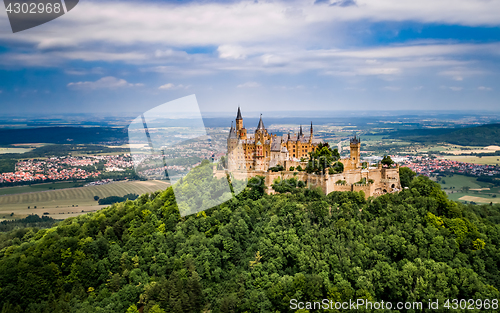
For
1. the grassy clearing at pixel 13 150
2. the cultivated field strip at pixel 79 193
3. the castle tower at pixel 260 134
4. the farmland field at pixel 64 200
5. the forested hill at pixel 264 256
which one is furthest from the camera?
the grassy clearing at pixel 13 150

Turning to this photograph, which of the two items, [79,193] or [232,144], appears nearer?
[232,144]

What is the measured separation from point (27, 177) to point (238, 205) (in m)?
52.3

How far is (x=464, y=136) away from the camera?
95625 millimetres

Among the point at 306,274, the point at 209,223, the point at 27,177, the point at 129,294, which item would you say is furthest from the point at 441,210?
the point at 27,177

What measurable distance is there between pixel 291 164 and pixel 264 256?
12.2 m

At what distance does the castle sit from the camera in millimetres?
34031

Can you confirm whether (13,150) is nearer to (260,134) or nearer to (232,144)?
(232,144)

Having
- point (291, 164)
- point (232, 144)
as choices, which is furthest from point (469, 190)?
point (232, 144)

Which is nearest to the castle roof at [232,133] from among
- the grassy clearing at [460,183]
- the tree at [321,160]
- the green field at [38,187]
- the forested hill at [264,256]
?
the forested hill at [264,256]

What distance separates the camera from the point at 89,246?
32.2 metres

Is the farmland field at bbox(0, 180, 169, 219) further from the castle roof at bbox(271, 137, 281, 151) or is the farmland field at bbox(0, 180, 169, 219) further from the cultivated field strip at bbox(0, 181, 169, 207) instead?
the castle roof at bbox(271, 137, 281, 151)

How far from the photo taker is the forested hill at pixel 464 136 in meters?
91.4

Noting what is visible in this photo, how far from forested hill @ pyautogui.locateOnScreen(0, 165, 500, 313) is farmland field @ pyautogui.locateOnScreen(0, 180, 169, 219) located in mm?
18375

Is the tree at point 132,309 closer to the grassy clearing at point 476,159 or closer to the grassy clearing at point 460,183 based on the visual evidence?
the grassy clearing at point 460,183
